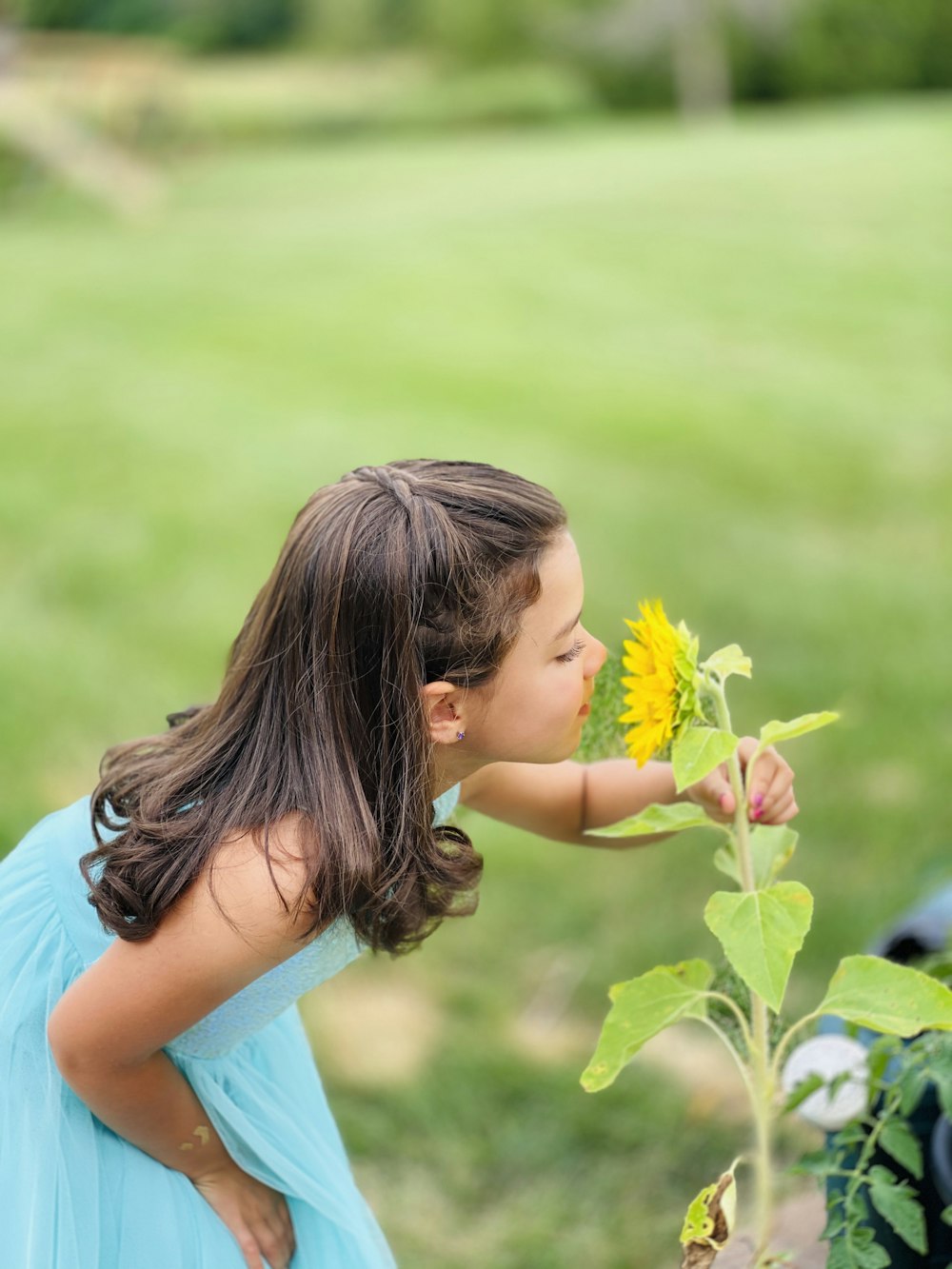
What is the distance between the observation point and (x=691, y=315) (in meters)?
7.05

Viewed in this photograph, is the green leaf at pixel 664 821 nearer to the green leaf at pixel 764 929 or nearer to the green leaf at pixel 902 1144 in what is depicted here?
the green leaf at pixel 764 929

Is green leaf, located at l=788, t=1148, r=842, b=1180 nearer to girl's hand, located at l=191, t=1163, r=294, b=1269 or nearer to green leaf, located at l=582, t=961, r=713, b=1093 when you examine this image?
green leaf, located at l=582, t=961, r=713, b=1093

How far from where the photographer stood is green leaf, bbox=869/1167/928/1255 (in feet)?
4.08

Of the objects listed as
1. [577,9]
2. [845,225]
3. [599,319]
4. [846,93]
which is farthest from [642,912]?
[577,9]

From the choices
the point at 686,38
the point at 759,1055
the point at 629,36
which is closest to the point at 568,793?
the point at 759,1055

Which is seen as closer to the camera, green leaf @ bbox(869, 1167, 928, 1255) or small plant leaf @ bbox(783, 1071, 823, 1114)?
green leaf @ bbox(869, 1167, 928, 1255)

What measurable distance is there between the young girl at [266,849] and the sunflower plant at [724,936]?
0.10 metres

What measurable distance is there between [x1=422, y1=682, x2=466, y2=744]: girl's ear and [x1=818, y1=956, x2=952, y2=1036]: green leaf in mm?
378

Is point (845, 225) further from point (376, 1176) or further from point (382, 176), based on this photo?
point (376, 1176)

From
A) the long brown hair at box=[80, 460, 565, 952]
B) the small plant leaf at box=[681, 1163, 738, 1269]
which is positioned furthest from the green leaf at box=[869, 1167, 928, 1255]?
the long brown hair at box=[80, 460, 565, 952]

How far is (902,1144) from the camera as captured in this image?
1.31 m

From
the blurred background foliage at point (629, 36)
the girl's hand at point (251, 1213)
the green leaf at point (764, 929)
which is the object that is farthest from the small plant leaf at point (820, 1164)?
the blurred background foliage at point (629, 36)

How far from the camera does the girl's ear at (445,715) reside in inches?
48.5

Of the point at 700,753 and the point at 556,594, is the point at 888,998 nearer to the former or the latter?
the point at 700,753
